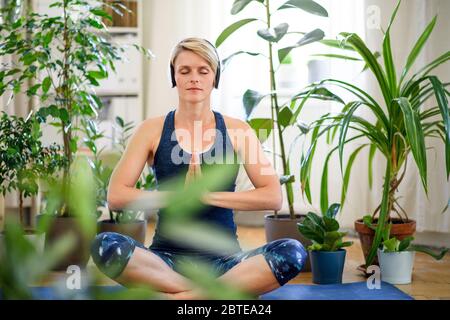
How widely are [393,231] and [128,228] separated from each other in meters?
0.90

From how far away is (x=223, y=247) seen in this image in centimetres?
25

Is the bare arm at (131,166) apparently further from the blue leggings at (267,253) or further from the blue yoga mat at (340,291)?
the blue yoga mat at (340,291)

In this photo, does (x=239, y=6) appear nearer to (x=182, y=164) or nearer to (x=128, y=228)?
(x=128, y=228)

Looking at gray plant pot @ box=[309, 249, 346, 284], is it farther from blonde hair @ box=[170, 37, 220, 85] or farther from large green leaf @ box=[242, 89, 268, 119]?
blonde hair @ box=[170, 37, 220, 85]

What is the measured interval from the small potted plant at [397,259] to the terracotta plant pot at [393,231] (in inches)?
3.0

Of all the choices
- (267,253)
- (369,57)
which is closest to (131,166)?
(267,253)

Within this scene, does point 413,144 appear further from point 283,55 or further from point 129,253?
point 129,253

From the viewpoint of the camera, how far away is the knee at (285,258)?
121 centimetres

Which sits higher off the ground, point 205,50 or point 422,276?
point 205,50

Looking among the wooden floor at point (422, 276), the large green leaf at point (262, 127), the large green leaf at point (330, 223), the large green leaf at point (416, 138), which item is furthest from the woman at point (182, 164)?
the large green leaf at point (262, 127)

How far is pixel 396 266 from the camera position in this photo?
184 centimetres

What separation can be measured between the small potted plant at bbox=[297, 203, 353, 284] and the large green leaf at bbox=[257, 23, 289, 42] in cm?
57

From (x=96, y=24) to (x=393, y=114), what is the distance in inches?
39.2
